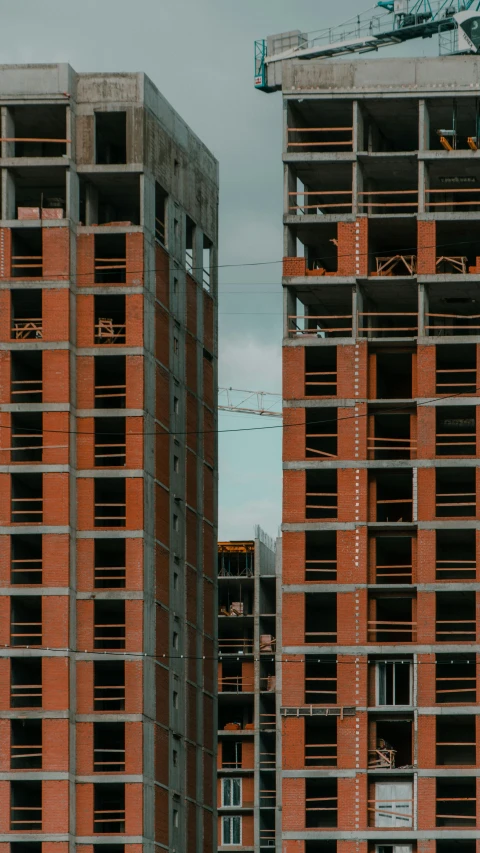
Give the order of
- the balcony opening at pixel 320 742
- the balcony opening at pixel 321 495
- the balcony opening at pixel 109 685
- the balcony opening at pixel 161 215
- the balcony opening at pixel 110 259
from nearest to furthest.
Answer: the balcony opening at pixel 320 742, the balcony opening at pixel 321 495, the balcony opening at pixel 109 685, the balcony opening at pixel 110 259, the balcony opening at pixel 161 215

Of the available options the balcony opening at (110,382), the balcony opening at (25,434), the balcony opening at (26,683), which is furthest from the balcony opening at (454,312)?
the balcony opening at (26,683)

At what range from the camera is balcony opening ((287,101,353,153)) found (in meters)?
110

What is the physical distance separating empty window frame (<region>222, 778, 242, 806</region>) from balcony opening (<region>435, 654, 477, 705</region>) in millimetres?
53552

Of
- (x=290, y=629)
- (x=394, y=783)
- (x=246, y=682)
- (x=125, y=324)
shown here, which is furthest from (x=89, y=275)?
(x=246, y=682)

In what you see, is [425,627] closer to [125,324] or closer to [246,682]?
[125,324]

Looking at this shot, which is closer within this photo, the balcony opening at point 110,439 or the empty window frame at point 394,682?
the empty window frame at point 394,682

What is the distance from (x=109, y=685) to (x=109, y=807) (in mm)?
6390

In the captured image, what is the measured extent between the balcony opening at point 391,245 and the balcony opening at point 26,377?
60.0ft

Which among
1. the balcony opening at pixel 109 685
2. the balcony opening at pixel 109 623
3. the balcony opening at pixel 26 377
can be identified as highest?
the balcony opening at pixel 26 377

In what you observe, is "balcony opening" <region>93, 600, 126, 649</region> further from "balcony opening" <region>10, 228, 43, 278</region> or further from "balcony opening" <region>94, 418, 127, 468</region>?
"balcony opening" <region>10, 228, 43, 278</region>

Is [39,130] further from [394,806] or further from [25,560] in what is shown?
[394,806]

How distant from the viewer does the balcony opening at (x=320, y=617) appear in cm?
10538

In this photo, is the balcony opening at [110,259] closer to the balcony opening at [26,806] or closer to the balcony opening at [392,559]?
the balcony opening at [392,559]

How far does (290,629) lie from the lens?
104m
